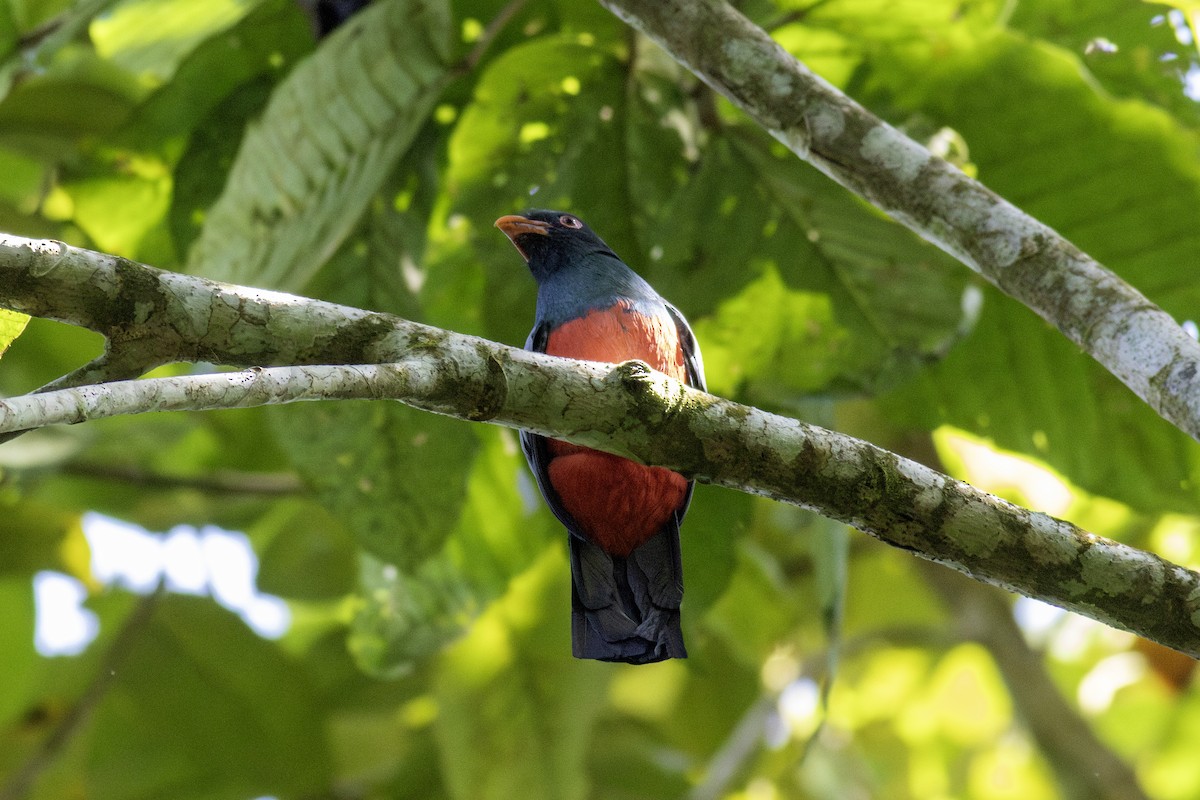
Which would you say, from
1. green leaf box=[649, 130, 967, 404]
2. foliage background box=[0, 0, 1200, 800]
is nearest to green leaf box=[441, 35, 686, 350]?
foliage background box=[0, 0, 1200, 800]

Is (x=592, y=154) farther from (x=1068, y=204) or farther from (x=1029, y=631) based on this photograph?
(x=1029, y=631)

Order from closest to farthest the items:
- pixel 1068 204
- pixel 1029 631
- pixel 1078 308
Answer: pixel 1078 308 → pixel 1068 204 → pixel 1029 631

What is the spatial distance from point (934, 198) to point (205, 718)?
131 inches

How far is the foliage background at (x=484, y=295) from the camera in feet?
11.1

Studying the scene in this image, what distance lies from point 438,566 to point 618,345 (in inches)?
70.4

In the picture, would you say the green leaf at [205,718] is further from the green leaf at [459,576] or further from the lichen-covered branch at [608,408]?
the lichen-covered branch at [608,408]

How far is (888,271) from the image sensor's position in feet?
12.0

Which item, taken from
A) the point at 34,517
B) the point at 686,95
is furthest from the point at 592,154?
the point at 34,517

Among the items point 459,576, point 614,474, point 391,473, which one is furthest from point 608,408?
point 459,576

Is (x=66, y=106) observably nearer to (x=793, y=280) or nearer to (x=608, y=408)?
(x=793, y=280)

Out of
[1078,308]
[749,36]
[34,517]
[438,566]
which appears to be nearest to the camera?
[1078,308]

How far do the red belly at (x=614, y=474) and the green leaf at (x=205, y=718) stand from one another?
2.38m

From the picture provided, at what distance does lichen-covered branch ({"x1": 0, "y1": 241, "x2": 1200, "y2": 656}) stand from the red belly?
405mm

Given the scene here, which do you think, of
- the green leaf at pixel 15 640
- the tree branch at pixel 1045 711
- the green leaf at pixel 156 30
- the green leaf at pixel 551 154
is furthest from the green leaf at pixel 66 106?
the tree branch at pixel 1045 711
